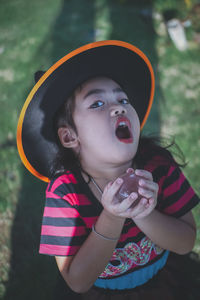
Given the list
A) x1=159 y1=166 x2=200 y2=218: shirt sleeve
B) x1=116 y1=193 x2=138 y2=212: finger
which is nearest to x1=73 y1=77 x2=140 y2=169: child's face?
x1=116 y1=193 x2=138 y2=212: finger

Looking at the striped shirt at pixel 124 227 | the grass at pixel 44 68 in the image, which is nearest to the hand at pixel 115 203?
the striped shirt at pixel 124 227

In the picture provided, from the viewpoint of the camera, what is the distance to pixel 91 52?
4.16ft

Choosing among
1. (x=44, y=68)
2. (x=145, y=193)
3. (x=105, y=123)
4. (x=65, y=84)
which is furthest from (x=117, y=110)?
(x=44, y=68)

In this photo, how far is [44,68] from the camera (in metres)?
4.09

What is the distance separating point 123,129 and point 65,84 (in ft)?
1.20

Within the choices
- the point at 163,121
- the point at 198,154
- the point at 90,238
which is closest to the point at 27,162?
the point at 90,238

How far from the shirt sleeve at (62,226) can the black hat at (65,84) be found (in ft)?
0.87

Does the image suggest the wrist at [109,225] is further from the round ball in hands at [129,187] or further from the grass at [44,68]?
the grass at [44,68]

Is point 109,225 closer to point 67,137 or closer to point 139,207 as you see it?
point 139,207

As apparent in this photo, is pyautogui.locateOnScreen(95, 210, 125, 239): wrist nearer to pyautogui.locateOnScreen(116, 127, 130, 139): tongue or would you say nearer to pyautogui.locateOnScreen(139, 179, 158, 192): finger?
pyautogui.locateOnScreen(139, 179, 158, 192): finger

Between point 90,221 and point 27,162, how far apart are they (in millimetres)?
468

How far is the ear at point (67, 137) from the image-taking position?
56.4 inches

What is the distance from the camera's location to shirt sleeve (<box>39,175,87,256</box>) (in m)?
1.33

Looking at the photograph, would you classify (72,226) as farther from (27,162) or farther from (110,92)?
(110,92)
